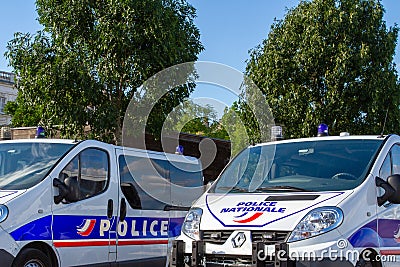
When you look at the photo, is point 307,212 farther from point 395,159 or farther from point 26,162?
point 26,162

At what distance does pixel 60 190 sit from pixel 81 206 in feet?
1.76

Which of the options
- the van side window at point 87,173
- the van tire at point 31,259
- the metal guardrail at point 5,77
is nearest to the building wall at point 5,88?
the metal guardrail at point 5,77

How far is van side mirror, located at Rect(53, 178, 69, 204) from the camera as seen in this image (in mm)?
8188

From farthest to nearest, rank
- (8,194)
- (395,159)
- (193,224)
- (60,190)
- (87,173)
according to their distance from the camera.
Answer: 1. (87,173)
2. (60,190)
3. (8,194)
4. (395,159)
5. (193,224)

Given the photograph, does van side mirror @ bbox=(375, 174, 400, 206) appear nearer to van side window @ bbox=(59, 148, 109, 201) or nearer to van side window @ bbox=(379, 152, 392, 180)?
van side window @ bbox=(379, 152, 392, 180)

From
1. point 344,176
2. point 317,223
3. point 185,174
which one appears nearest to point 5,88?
point 185,174

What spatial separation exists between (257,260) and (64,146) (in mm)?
4187

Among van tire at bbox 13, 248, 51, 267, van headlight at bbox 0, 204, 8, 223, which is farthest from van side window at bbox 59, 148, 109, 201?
van headlight at bbox 0, 204, 8, 223

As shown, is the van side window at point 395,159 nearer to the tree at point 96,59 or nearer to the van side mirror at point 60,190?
the van side mirror at point 60,190

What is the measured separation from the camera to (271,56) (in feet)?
75.6

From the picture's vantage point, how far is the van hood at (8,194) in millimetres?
7500

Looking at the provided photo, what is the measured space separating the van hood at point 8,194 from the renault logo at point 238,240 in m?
3.17

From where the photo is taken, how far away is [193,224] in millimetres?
6305

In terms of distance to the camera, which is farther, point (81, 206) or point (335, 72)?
point (335, 72)
